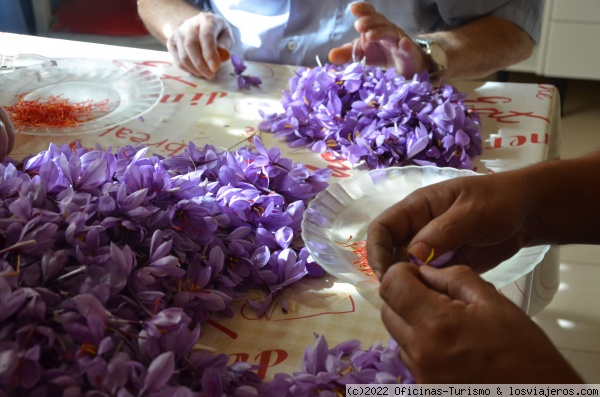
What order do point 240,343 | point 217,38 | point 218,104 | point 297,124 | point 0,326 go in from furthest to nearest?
point 217,38 < point 218,104 < point 297,124 < point 240,343 < point 0,326

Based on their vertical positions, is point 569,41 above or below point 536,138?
below

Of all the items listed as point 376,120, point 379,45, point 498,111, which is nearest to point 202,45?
point 379,45

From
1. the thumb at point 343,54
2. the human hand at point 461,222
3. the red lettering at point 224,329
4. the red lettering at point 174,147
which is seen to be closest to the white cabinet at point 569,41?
the thumb at point 343,54

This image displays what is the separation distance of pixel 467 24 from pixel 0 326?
1.22 metres

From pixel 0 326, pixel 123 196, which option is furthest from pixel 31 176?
pixel 0 326

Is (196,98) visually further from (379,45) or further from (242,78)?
(379,45)

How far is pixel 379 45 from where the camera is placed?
1.30 metres

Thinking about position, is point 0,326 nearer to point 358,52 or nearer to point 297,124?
point 297,124

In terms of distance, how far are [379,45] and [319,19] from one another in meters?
0.29

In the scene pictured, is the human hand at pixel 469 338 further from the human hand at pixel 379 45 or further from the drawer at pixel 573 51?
the drawer at pixel 573 51

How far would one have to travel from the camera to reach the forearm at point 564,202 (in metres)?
0.78

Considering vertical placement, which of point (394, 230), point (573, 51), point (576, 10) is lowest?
point (573, 51)

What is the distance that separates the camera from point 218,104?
4.00 feet

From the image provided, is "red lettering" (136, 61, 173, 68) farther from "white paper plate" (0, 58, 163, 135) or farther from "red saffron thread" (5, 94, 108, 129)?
"red saffron thread" (5, 94, 108, 129)
